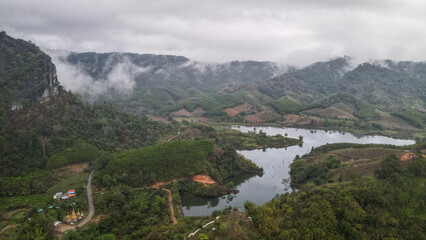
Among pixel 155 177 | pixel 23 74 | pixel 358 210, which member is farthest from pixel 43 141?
pixel 358 210

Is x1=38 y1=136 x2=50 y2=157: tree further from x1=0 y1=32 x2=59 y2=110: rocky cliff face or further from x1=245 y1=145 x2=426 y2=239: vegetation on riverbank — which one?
x1=245 y1=145 x2=426 y2=239: vegetation on riverbank

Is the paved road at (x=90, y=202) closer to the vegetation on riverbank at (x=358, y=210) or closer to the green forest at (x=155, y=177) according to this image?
the green forest at (x=155, y=177)

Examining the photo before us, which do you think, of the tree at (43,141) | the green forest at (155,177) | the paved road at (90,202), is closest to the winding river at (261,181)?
the green forest at (155,177)

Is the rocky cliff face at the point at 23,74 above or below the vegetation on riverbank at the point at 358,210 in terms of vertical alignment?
above

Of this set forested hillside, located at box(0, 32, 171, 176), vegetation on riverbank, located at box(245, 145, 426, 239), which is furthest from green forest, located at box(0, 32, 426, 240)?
forested hillside, located at box(0, 32, 171, 176)

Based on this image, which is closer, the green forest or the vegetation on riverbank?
the vegetation on riverbank

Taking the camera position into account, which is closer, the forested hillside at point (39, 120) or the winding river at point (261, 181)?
the winding river at point (261, 181)

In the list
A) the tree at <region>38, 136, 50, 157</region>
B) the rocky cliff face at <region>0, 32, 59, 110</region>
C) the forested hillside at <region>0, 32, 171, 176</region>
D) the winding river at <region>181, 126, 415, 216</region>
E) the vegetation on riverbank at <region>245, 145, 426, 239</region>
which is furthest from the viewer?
the rocky cliff face at <region>0, 32, 59, 110</region>

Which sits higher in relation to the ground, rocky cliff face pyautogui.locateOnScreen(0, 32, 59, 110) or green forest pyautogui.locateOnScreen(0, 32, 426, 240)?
rocky cliff face pyautogui.locateOnScreen(0, 32, 59, 110)

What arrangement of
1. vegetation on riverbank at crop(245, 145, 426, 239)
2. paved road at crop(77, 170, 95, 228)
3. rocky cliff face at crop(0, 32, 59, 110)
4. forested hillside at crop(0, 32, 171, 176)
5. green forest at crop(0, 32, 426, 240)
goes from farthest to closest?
rocky cliff face at crop(0, 32, 59, 110) < forested hillside at crop(0, 32, 171, 176) < paved road at crop(77, 170, 95, 228) < green forest at crop(0, 32, 426, 240) < vegetation on riverbank at crop(245, 145, 426, 239)

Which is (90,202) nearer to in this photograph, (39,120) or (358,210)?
(39,120)
